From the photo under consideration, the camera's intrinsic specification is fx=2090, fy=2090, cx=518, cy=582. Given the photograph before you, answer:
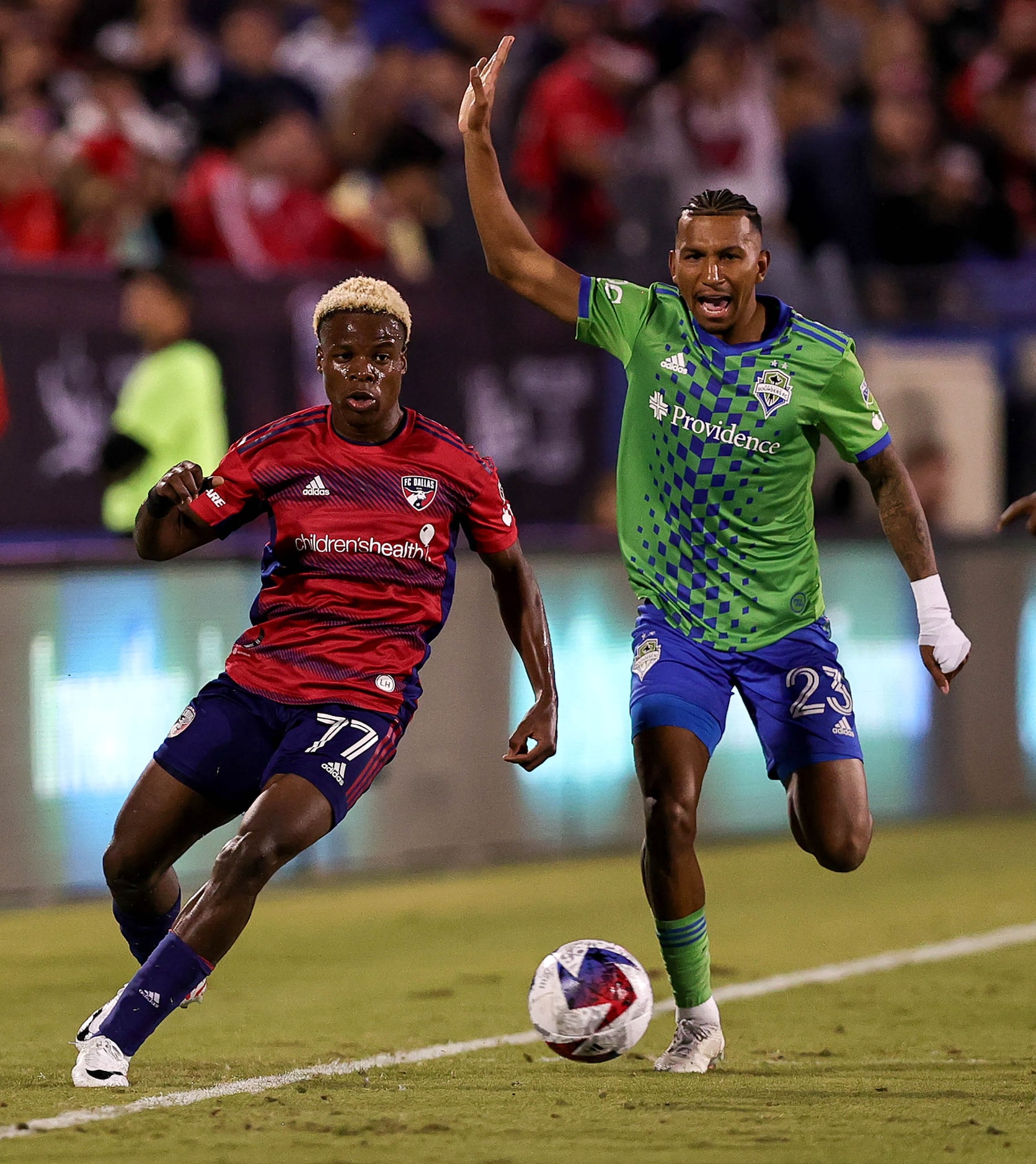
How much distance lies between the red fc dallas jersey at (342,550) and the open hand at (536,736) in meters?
0.39

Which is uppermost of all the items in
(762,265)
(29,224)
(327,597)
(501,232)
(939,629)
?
(29,224)

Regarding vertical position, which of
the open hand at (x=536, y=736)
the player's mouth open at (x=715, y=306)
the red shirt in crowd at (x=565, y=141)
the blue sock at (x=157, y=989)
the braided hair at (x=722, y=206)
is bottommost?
the blue sock at (x=157, y=989)

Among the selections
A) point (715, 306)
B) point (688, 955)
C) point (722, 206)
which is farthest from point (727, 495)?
point (688, 955)

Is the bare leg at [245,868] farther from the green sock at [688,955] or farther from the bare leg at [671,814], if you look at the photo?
the green sock at [688,955]

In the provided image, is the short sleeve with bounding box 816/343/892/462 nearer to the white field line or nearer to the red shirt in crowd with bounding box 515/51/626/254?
the white field line

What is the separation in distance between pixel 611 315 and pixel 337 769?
165 centimetres

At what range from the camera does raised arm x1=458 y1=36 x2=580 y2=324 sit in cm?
635

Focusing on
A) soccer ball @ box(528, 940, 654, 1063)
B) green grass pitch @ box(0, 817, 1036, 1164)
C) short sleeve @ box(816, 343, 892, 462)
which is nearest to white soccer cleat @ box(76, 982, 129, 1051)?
green grass pitch @ box(0, 817, 1036, 1164)

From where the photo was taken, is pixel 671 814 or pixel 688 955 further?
pixel 688 955

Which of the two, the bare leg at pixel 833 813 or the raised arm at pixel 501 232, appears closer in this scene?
the bare leg at pixel 833 813

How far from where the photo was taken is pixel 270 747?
6.00 meters

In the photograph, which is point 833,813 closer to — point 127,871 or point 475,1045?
point 475,1045

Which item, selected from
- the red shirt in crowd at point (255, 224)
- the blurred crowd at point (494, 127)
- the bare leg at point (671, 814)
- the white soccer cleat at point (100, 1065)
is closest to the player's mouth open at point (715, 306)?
the bare leg at point (671, 814)

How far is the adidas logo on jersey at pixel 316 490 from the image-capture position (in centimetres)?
603
